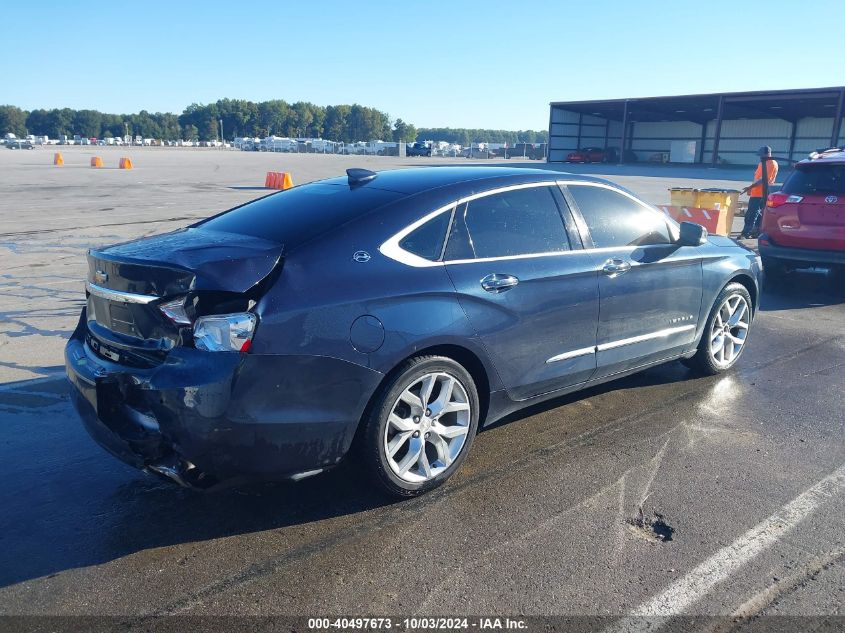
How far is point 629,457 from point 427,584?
1.77 metres

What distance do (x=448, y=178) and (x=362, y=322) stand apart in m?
1.36

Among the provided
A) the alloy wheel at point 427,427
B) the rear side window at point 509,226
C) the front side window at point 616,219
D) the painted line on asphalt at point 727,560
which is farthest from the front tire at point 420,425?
the front side window at point 616,219

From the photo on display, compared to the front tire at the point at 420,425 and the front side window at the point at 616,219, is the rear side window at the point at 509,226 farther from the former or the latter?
the front tire at the point at 420,425

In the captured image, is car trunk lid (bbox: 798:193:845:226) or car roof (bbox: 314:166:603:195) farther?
car trunk lid (bbox: 798:193:845:226)

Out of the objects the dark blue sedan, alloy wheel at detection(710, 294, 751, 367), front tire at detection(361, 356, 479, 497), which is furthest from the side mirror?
front tire at detection(361, 356, 479, 497)

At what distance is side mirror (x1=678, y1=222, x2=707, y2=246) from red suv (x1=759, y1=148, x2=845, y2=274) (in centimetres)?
470

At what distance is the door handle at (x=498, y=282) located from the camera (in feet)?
13.0

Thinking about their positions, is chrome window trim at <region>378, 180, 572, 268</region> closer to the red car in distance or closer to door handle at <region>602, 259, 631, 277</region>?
door handle at <region>602, 259, 631, 277</region>

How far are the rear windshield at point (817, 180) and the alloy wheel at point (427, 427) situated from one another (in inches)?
284

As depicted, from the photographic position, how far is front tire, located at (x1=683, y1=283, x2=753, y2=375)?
568 cm

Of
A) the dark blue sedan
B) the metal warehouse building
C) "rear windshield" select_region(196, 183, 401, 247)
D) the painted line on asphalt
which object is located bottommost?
the painted line on asphalt

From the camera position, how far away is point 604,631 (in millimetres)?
2766

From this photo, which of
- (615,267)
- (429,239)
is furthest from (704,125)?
(429,239)

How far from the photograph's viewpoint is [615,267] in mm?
4676
